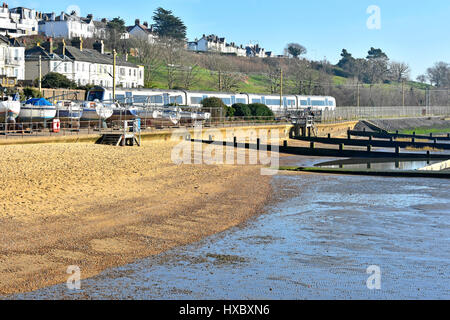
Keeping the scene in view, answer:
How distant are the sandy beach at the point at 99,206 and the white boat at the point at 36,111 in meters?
5.36

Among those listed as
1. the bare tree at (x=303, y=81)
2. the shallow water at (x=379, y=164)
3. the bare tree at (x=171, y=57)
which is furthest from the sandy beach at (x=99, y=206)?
the bare tree at (x=303, y=81)

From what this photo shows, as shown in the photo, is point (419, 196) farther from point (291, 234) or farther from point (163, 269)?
point (163, 269)

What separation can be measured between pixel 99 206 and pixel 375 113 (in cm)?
9190

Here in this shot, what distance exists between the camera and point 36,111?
37.2 meters

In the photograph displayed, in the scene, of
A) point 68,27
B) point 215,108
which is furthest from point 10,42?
point 68,27

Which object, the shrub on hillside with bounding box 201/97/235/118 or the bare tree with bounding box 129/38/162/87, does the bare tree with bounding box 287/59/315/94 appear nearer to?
the bare tree with bounding box 129/38/162/87

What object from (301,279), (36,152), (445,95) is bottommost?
(301,279)

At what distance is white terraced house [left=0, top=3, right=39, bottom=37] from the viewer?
131625mm

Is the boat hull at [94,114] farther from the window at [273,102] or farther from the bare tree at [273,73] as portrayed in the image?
the bare tree at [273,73]

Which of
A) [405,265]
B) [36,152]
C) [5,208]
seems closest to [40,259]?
[5,208]

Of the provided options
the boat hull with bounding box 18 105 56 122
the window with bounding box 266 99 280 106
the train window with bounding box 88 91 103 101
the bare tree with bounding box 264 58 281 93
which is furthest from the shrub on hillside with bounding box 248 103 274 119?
the bare tree with bounding box 264 58 281 93

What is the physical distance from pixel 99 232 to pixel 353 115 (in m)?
81.6

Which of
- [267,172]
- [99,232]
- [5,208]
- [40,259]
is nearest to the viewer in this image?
[40,259]

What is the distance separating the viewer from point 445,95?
18475cm
